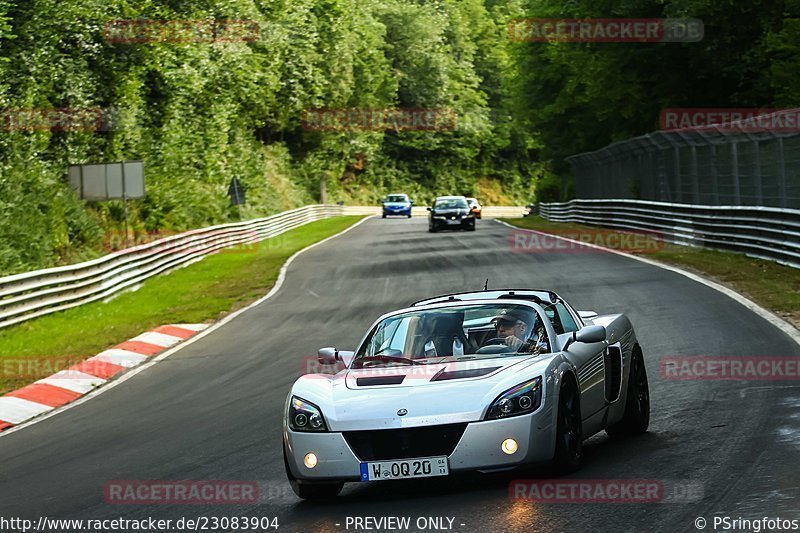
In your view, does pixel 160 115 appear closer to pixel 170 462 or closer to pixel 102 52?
pixel 102 52

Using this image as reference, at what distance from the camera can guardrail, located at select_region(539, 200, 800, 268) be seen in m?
23.1

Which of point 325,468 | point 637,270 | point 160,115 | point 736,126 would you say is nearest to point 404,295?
point 637,270

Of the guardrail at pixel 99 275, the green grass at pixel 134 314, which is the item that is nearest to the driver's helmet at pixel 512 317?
the green grass at pixel 134 314

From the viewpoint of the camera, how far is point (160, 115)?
42.3 m

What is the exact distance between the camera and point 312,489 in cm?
772

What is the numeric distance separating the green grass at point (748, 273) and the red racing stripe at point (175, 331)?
913 cm

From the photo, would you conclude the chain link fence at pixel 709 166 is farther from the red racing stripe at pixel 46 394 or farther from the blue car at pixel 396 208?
the blue car at pixel 396 208

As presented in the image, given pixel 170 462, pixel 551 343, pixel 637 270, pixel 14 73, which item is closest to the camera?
pixel 551 343

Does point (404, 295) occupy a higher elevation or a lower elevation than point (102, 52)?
lower

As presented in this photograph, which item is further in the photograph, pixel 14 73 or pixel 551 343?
pixel 14 73

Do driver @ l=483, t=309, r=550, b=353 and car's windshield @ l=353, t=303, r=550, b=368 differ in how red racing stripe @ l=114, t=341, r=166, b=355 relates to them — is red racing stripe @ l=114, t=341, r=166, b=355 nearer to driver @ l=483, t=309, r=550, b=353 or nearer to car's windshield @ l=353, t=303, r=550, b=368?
car's windshield @ l=353, t=303, r=550, b=368

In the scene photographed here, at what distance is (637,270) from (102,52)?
59.0 feet

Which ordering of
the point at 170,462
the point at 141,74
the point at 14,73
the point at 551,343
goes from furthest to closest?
the point at 141,74 → the point at 14,73 → the point at 170,462 → the point at 551,343

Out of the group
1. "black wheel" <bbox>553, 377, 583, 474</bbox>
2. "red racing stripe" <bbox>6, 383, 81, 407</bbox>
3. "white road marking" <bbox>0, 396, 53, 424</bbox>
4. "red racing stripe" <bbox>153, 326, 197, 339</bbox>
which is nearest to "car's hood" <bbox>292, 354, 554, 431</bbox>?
"black wheel" <bbox>553, 377, 583, 474</bbox>
